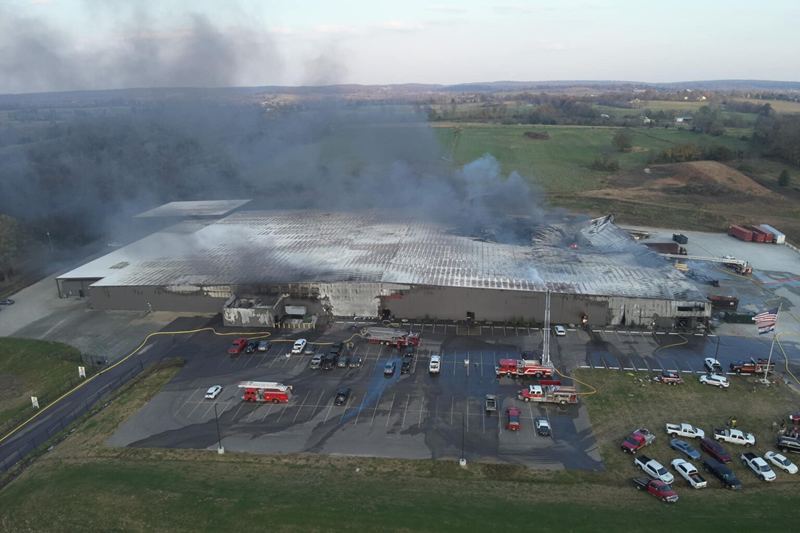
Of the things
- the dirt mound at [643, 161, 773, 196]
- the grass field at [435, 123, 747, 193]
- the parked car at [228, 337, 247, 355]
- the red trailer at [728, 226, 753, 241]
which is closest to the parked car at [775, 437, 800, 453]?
the parked car at [228, 337, 247, 355]

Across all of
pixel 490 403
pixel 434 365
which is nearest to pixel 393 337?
pixel 434 365

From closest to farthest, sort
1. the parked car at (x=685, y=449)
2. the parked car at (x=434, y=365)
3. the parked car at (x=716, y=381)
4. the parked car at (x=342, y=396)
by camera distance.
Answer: the parked car at (x=685, y=449) < the parked car at (x=342, y=396) < the parked car at (x=716, y=381) < the parked car at (x=434, y=365)

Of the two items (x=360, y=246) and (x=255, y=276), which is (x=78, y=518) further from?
(x=360, y=246)

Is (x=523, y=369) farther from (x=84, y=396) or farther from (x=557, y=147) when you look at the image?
(x=557, y=147)

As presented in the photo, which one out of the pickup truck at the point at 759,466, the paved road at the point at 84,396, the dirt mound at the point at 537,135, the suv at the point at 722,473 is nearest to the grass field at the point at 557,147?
the dirt mound at the point at 537,135

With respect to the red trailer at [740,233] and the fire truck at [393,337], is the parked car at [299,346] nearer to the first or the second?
the fire truck at [393,337]
